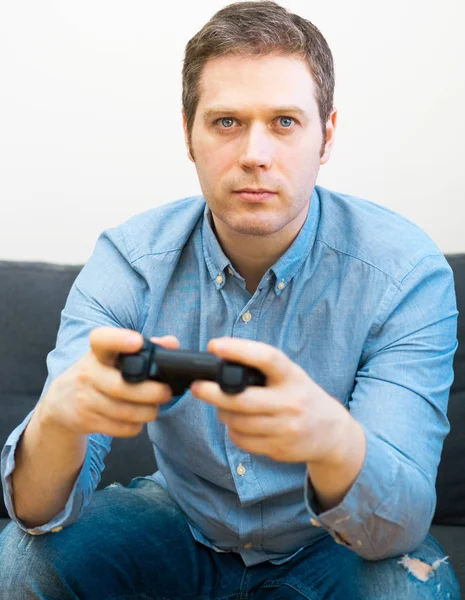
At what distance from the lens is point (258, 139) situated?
1234 mm

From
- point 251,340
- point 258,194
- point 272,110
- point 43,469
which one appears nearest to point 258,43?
point 272,110

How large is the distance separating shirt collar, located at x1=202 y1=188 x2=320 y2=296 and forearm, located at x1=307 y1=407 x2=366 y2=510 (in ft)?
1.22

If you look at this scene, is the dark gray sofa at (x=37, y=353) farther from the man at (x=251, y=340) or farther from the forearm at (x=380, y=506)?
the forearm at (x=380, y=506)

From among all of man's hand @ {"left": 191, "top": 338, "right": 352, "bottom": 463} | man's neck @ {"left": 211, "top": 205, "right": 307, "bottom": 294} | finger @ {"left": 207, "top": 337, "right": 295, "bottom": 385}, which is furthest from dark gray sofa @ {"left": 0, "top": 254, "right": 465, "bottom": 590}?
finger @ {"left": 207, "top": 337, "right": 295, "bottom": 385}

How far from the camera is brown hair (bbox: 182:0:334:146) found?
1.28 meters

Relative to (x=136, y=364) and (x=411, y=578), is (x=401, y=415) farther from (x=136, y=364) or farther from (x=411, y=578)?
(x=136, y=364)

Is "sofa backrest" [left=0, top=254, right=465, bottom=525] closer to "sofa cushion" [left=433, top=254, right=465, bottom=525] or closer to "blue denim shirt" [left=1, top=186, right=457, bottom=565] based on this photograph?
"sofa cushion" [left=433, top=254, right=465, bottom=525]

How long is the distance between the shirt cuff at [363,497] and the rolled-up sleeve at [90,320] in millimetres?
324

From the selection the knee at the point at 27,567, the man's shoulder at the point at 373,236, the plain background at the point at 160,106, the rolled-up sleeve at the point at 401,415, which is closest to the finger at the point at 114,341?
the rolled-up sleeve at the point at 401,415

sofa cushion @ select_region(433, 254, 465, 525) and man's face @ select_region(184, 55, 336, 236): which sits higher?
man's face @ select_region(184, 55, 336, 236)

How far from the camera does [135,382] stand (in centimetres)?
85

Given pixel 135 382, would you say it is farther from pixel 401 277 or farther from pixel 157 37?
pixel 157 37

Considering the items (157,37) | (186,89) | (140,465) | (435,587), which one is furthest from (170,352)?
(157,37)

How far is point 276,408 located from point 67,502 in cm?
44
